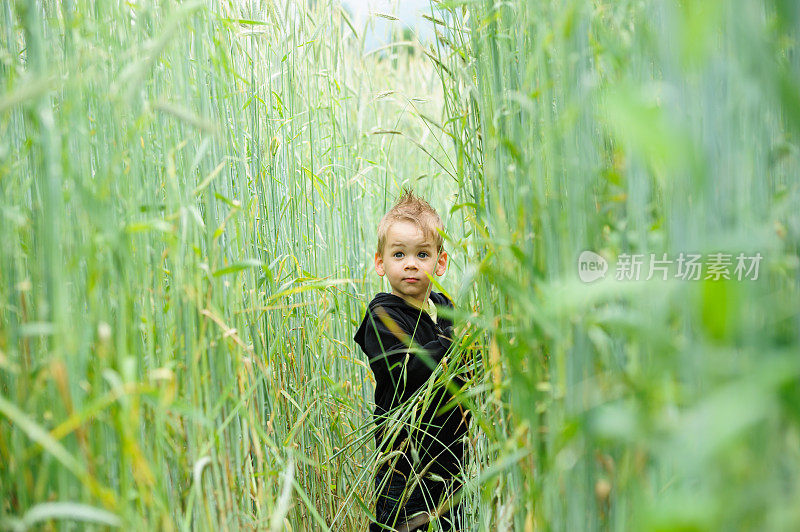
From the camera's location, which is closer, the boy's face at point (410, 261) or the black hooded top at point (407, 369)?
the black hooded top at point (407, 369)

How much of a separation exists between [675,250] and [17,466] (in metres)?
0.63

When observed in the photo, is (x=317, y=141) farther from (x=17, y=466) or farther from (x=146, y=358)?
(x=17, y=466)

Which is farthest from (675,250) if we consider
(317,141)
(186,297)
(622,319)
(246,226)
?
(317,141)

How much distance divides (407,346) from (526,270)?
0.70 metres

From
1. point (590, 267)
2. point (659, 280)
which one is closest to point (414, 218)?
point (590, 267)

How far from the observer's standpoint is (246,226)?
3.98ft

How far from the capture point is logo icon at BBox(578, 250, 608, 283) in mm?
629

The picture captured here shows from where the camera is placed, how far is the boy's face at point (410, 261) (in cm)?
159

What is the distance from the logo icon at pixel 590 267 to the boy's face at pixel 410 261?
929mm

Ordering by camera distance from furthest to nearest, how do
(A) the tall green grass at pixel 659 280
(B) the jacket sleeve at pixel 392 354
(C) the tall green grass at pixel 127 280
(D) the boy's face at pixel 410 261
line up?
(D) the boy's face at pixel 410 261, (B) the jacket sleeve at pixel 392 354, (C) the tall green grass at pixel 127 280, (A) the tall green grass at pixel 659 280

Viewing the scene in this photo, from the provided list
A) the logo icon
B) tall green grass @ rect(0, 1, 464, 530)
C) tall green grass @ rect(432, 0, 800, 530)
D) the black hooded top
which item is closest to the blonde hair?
the black hooded top

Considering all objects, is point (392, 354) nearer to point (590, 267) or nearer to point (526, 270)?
point (526, 270)

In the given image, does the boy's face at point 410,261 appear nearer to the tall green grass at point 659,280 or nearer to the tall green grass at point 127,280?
the tall green grass at point 127,280

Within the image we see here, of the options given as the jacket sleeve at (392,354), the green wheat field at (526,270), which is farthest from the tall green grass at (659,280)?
the jacket sleeve at (392,354)
